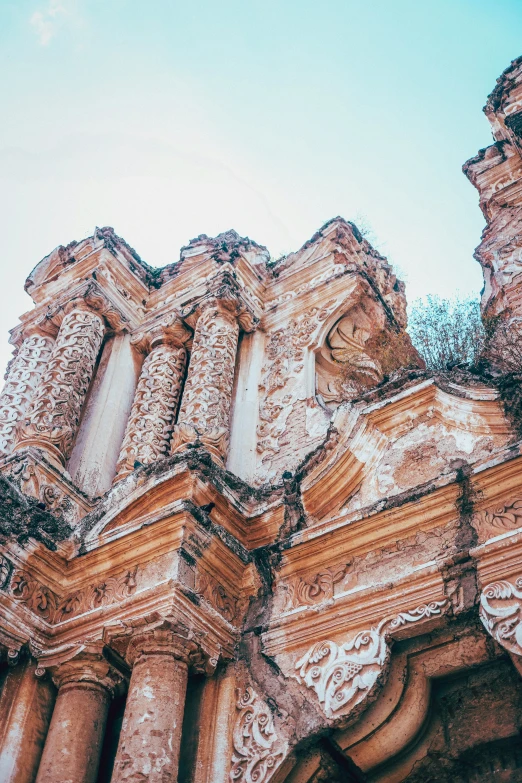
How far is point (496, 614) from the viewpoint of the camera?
4.45m

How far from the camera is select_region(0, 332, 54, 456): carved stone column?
844cm

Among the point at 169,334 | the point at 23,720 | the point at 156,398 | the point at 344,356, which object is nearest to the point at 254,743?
the point at 23,720

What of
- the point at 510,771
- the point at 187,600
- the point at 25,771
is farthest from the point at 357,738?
the point at 25,771

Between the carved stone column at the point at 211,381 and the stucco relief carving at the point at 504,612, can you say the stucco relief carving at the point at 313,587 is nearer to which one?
the stucco relief carving at the point at 504,612

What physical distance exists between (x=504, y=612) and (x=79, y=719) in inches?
114

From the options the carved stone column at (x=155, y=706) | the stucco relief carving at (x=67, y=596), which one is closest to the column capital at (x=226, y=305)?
the stucco relief carving at (x=67, y=596)

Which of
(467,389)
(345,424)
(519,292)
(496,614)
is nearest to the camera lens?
(496,614)

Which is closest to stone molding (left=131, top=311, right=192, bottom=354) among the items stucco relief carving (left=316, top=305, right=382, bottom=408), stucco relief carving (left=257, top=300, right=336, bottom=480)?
stucco relief carving (left=257, top=300, right=336, bottom=480)

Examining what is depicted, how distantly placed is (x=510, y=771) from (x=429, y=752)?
0.49m

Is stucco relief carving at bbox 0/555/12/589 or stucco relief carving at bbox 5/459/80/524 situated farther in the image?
stucco relief carving at bbox 5/459/80/524

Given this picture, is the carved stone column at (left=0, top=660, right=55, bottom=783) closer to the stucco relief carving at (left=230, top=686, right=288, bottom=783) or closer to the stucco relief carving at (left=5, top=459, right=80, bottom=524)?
the stucco relief carving at (left=230, top=686, right=288, bottom=783)

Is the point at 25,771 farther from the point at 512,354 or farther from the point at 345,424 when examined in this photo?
the point at 512,354

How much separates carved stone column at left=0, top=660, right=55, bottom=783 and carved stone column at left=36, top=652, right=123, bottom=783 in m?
0.16

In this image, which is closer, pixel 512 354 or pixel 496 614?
pixel 496 614
